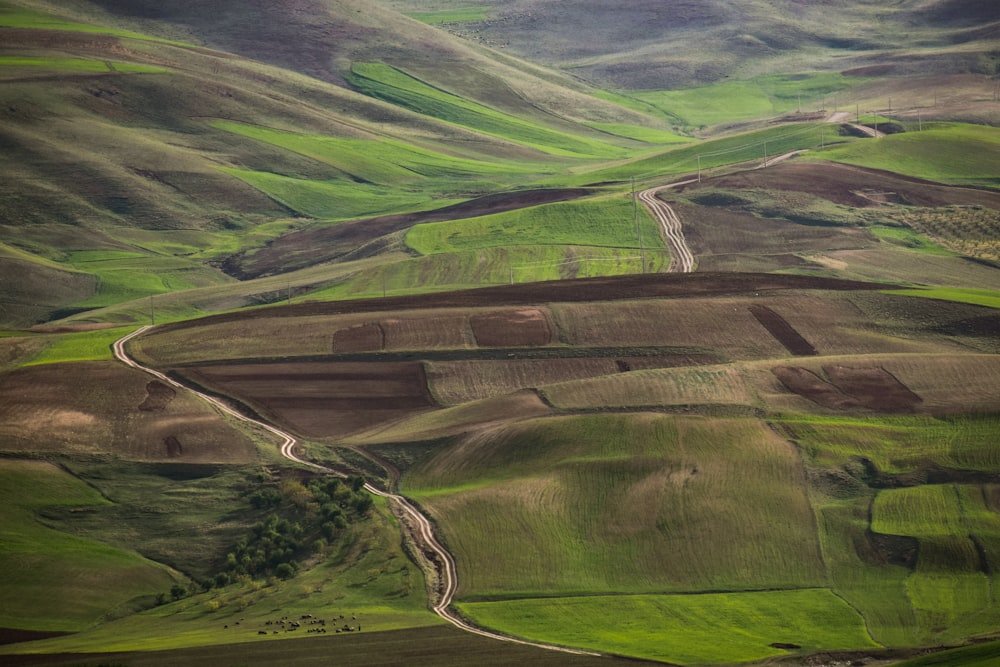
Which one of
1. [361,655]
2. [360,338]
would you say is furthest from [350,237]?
[361,655]

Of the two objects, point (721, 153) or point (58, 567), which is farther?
point (721, 153)

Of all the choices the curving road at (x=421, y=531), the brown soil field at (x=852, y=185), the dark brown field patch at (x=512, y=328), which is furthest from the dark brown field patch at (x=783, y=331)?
the brown soil field at (x=852, y=185)

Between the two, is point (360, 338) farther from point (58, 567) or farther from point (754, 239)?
point (754, 239)

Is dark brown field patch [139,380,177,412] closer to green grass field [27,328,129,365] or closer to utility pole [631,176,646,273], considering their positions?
green grass field [27,328,129,365]

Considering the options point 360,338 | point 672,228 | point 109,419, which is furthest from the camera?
point 672,228

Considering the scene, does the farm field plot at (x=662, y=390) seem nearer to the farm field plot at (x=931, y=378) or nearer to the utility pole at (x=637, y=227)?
the farm field plot at (x=931, y=378)

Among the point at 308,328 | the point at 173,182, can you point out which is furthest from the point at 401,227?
the point at 308,328

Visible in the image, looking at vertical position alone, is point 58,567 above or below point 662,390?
below
